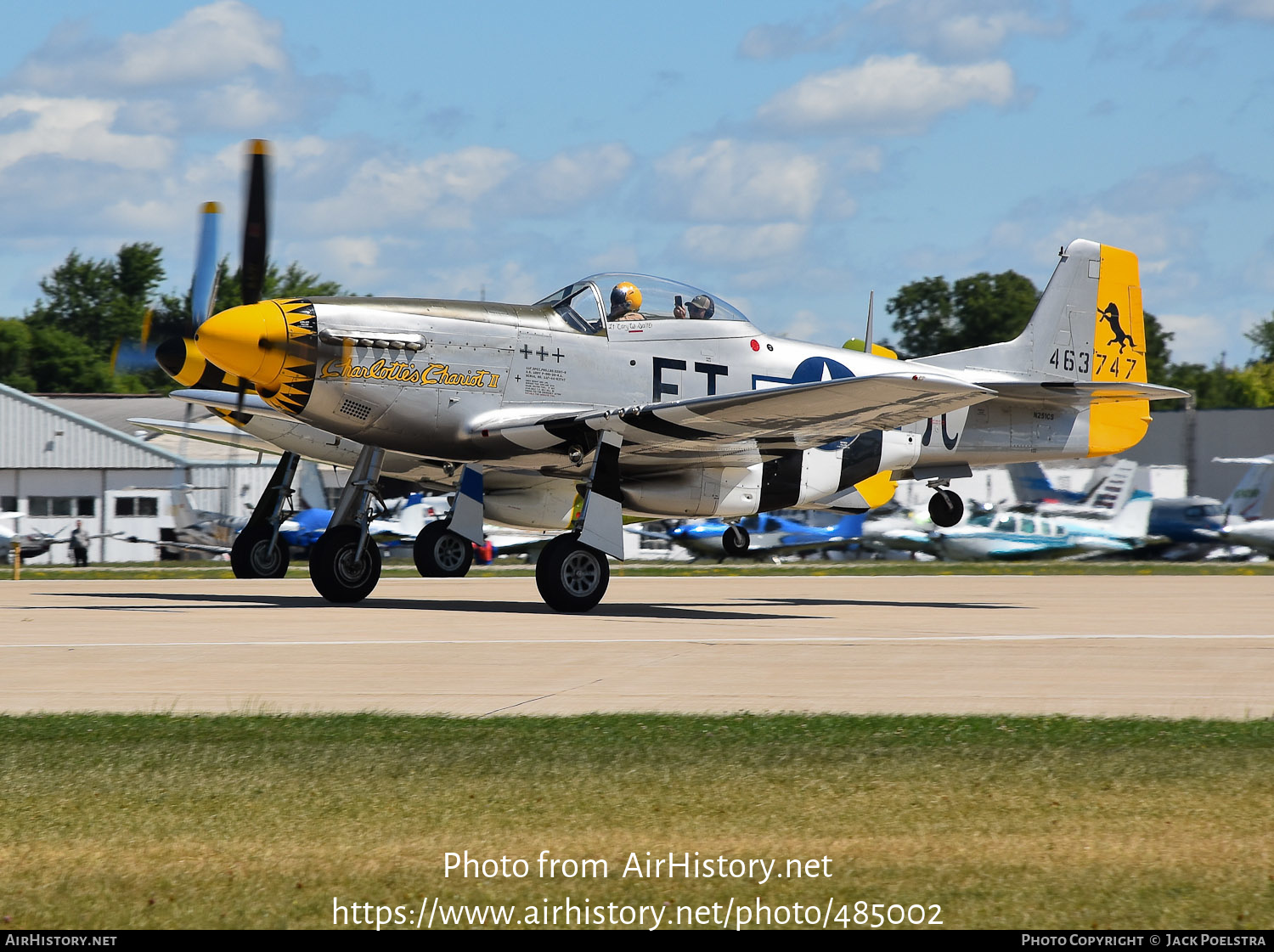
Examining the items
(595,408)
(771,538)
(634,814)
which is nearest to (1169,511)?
(771,538)

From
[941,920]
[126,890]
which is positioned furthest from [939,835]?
[126,890]

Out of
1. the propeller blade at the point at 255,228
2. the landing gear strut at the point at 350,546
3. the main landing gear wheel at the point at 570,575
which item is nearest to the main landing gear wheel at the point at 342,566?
the landing gear strut at the point at 350,546

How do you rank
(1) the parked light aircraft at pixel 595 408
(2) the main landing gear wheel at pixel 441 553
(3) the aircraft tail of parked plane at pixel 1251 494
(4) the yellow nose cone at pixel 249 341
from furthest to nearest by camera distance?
(3) the aircraft tail of parked plane at pixel 1251 494 → (2) the main landing gear wheel at pixel 441 553 → (1) the parked light aircraft at pixel 595 408 → (4) the yellow nose cone at pixel 249 341

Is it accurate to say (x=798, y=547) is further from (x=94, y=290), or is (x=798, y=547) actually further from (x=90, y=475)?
(x=94, y=290)

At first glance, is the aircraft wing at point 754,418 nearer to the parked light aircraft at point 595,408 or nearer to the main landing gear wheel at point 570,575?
the parked light aircraft at point 595,408

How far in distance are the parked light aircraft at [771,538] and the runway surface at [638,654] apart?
17314mm

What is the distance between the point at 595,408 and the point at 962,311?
93.2m

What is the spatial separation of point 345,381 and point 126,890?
11.0m

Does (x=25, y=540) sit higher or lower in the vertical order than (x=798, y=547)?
lower

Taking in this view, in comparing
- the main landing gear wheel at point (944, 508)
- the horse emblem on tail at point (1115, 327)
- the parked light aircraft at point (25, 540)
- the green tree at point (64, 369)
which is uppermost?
the green tree at point (64, 369)

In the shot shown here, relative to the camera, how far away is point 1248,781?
20.8 ft

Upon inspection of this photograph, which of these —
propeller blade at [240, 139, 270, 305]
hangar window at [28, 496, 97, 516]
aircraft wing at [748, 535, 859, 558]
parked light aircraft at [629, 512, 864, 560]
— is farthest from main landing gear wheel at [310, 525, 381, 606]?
hangar window at [28, 496, 97, 516]

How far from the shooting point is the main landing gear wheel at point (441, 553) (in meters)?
21.8

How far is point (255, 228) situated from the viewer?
52.3ft
